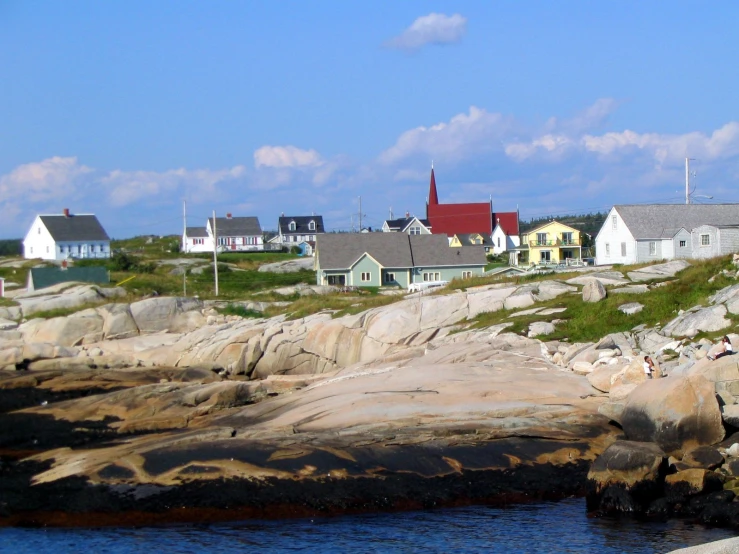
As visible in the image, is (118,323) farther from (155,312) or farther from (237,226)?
(237,226)

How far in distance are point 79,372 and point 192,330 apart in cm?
1046

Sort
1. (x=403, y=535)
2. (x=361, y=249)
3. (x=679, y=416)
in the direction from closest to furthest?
(x=403, y=535)
(x=679, y=416)
(x=361, y=249)

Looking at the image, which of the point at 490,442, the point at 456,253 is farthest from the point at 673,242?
the point at 490,442

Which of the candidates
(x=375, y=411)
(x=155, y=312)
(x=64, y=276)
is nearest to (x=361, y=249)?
(x=155, y=312)

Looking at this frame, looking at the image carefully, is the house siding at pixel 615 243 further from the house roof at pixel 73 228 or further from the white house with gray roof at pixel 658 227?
the house roof at pixel 73 228

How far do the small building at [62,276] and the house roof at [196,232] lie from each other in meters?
35.7

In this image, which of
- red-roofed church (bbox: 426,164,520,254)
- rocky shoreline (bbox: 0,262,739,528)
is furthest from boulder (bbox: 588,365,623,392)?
red-roofed church (bbox: 426,164,520,254)

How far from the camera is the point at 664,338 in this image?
28.5 metres

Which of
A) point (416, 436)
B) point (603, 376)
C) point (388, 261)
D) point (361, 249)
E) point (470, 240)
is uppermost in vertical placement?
point (470, 240)

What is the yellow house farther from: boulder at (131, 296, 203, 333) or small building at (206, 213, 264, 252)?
small building at (206, 213, 264, 252)

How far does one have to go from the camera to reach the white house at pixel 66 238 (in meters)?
87.9

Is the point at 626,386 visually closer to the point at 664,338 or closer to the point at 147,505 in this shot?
the point at 664,338

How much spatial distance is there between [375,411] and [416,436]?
201cm

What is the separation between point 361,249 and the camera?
67.0m
